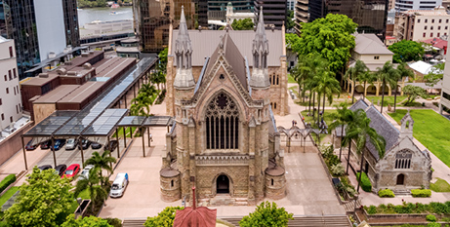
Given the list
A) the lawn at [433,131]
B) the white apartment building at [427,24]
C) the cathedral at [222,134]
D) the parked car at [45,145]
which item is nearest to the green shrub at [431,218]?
the cathedral at [222,134]

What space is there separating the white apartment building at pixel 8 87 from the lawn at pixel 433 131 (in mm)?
64560

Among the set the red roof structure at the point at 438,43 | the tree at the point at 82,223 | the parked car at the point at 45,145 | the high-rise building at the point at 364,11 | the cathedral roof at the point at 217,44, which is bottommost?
the parked car at the point at 45,145

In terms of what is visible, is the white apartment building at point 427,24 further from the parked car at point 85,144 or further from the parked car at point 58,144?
the parked car at point 58,144

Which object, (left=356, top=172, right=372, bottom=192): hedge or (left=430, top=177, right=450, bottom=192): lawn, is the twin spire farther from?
(left=430, top=177, right=450, bottom=192): lawn

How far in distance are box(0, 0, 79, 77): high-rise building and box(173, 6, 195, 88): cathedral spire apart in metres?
52.7

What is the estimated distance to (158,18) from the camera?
109625 mm

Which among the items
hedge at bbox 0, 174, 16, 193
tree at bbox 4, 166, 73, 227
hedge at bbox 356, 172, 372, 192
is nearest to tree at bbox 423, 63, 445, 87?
hedge at bbox 356, 172, 372, 192

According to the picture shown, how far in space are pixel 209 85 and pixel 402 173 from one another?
81.8 ft

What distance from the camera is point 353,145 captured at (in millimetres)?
59438

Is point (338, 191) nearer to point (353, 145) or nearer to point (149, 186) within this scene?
point (353, 145)

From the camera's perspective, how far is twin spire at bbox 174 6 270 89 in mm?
41281

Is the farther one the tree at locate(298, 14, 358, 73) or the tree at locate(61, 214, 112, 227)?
the tree at locate(298, 14, 358, 73)

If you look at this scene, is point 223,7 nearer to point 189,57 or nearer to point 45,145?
point 45,145

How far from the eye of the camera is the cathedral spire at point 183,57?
4119cm
